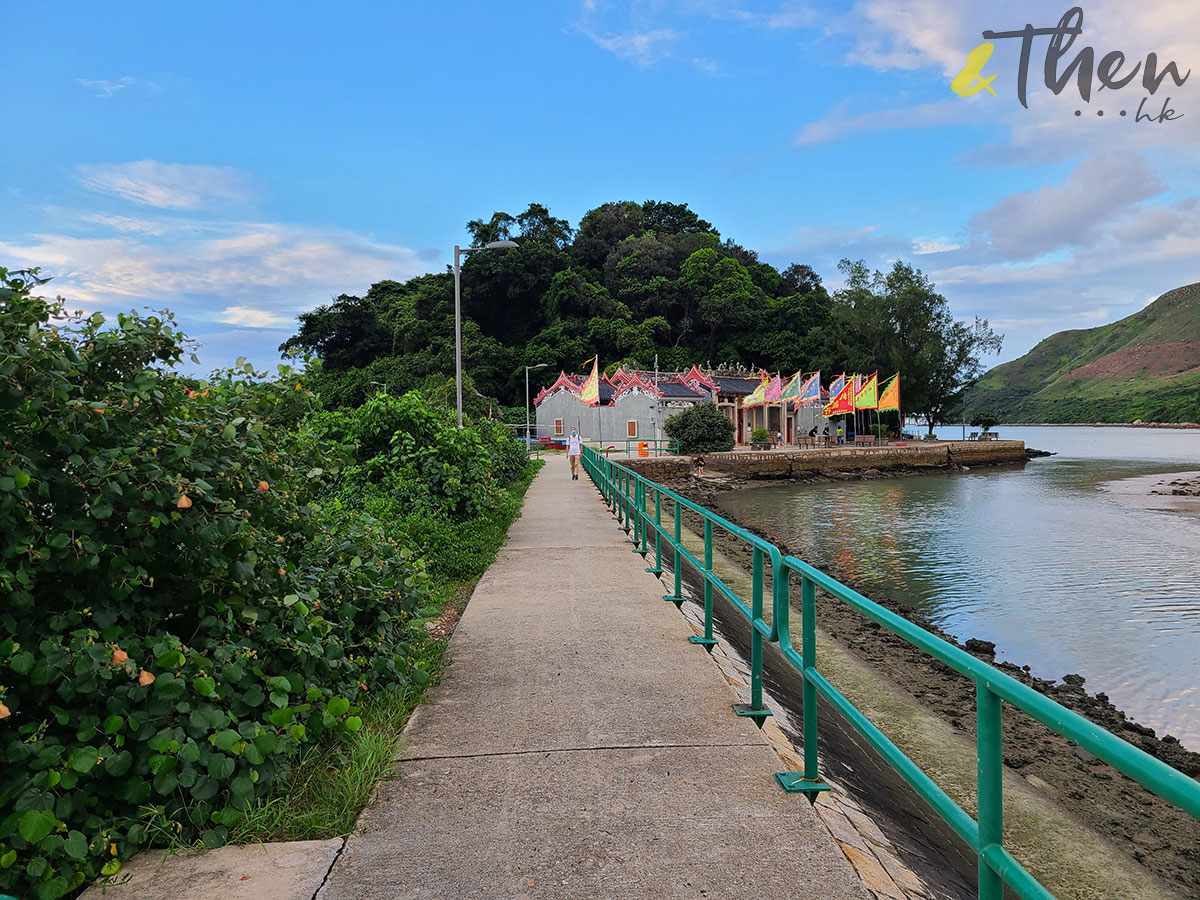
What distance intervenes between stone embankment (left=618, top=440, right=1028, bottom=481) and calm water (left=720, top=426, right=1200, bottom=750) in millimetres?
4427

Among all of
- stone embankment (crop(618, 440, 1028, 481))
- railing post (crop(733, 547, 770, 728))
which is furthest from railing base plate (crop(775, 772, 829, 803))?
stone embankment (crop(618, 440, 1028, 481))

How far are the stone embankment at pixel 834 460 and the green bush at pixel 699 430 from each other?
1322 millimetres

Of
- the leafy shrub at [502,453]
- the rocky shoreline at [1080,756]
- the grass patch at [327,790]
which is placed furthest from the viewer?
the leafy shrub at [502,453]

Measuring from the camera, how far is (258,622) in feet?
12.3

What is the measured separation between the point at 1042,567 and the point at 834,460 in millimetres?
29193

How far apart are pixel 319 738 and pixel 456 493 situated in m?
Result: 7.09

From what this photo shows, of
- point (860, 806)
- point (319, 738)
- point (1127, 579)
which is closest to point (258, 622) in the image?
point (319, 738)

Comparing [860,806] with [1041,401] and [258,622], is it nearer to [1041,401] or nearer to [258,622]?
[258,622]

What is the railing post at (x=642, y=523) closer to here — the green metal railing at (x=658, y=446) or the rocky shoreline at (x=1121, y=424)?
the green metal railing at (x=658, y=446)

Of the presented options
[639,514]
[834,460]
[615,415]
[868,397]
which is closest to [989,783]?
[639,514]

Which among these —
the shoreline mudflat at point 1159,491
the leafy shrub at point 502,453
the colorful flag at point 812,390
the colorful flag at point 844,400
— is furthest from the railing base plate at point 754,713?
the colorful flag at point 844,400

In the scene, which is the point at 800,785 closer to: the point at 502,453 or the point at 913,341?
the point at 502,453

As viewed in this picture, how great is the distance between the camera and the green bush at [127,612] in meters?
2.73

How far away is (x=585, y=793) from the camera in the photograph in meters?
3.46
